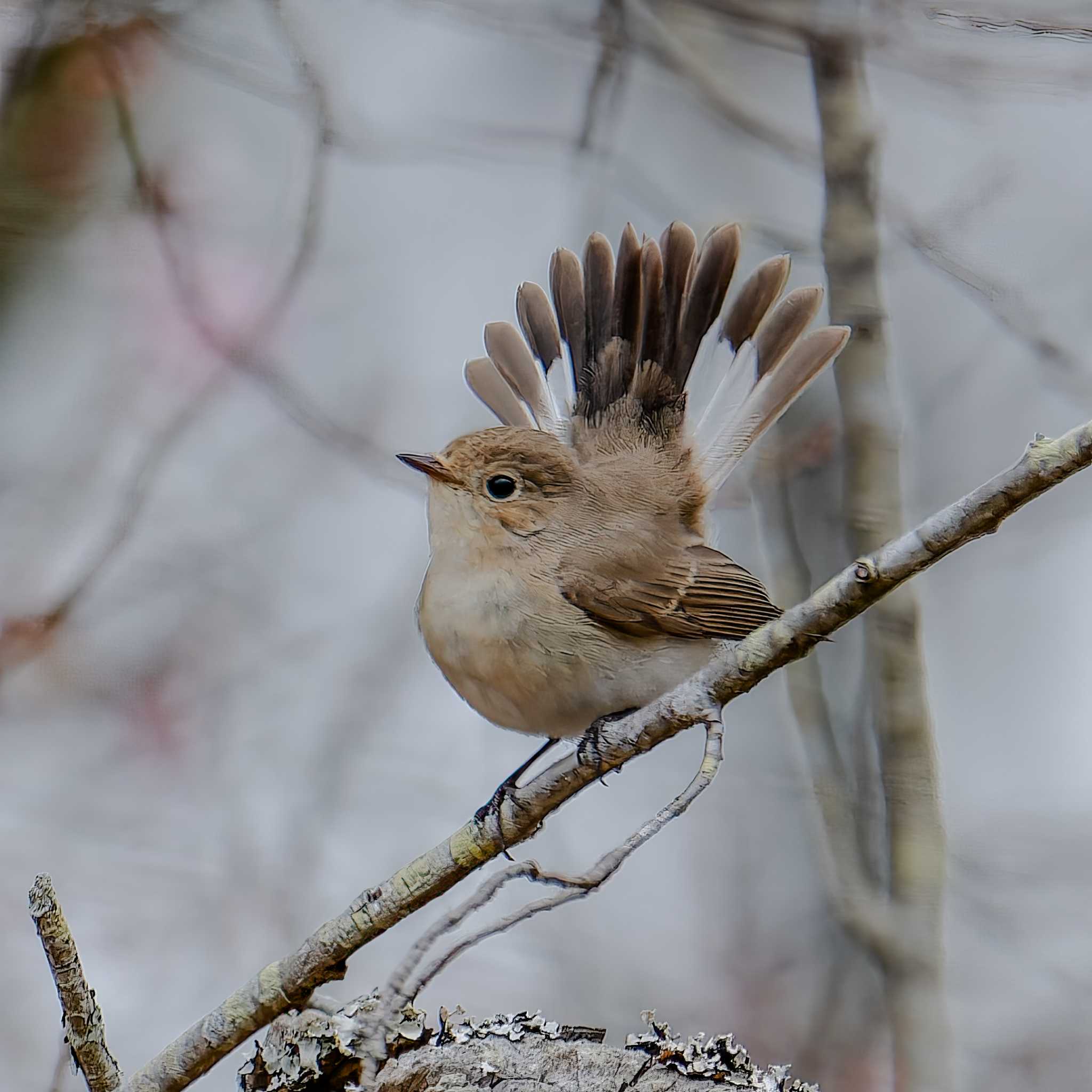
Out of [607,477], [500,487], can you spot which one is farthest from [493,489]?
[607,477]

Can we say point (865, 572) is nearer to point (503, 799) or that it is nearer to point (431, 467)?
point (503, 799)

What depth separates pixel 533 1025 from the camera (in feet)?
5.46

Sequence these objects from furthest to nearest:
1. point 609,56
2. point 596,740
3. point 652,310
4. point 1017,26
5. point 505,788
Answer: point 609,56 < point 652,310 < point 1017,26 < point 505,788 < point 596,740

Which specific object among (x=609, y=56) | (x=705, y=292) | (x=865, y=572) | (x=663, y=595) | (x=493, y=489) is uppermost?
(x=609, y=56)

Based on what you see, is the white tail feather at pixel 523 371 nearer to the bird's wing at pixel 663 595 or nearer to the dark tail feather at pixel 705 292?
the dark tail feather at pixel 705 292

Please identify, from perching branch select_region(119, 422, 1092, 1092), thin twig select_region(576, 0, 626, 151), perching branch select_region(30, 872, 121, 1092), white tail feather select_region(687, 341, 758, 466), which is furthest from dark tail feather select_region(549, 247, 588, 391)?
perching branch select_region(30, 872, 121, 1092)

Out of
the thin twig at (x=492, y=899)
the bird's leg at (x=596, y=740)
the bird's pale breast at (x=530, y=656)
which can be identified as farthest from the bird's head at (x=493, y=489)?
the thin twig at (x=492, y=899)

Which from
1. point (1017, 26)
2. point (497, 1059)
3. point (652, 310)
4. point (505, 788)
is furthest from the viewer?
point (652, 310)

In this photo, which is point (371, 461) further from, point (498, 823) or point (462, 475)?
point (498, 823)

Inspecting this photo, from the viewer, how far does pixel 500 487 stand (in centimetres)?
230

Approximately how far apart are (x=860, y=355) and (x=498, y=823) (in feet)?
5.28

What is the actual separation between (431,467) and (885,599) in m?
1.00

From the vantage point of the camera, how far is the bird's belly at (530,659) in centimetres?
208

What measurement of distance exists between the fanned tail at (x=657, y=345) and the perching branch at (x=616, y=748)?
Result: 3.68ft
